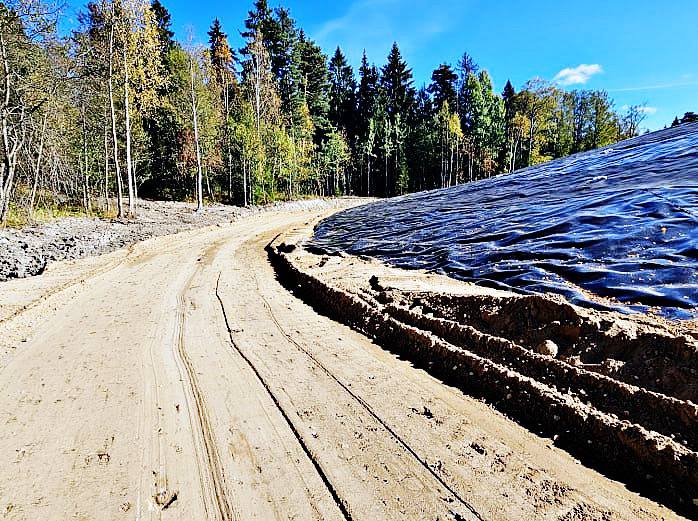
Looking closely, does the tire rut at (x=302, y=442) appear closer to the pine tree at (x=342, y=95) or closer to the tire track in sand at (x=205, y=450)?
the tire track in sand at (x=205, y=450)

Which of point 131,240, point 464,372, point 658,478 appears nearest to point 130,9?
point 131,240

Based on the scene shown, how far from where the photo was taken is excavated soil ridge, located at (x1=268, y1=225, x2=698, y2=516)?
1577mm

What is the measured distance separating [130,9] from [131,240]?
9.07 meters

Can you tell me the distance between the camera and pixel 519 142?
38438mm

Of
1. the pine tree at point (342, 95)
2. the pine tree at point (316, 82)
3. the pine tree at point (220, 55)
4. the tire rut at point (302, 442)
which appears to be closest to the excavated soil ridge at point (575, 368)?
Answer: the tire rut at point (302, 442)

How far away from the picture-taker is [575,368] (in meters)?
2.06

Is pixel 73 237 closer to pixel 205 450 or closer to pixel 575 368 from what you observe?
pixel 205 450

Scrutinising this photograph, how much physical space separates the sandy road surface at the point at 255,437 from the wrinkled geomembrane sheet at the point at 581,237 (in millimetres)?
1837

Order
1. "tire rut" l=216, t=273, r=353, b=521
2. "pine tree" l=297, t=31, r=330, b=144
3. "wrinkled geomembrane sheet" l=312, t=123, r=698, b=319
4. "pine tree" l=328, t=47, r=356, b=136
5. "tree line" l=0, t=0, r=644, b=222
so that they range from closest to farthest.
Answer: "tire rut" l=216, t=273, r=353, b=521 < "wrinkled geomembrane sheet" l=312, t=123, r=698, b=319 < "tree line" l=0, t=0, r=644, b=222 < "pine tree" l=297, t=31, r=330, b=144 < "pine tree" l=328, t=47, r=356, b=136

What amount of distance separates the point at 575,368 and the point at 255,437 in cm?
167

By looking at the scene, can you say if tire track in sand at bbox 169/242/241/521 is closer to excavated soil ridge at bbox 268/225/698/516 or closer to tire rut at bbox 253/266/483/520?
tire rut at bbox 253/266/483/520

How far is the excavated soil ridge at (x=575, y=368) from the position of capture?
1577mm

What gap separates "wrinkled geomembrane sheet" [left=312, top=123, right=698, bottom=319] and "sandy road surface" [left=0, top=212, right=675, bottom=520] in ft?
6.03

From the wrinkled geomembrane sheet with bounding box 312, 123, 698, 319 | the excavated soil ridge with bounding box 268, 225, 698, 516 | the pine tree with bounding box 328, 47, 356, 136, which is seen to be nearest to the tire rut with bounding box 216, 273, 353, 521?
the excavated soil ridge with bounding box 268, 225, 698, 516
